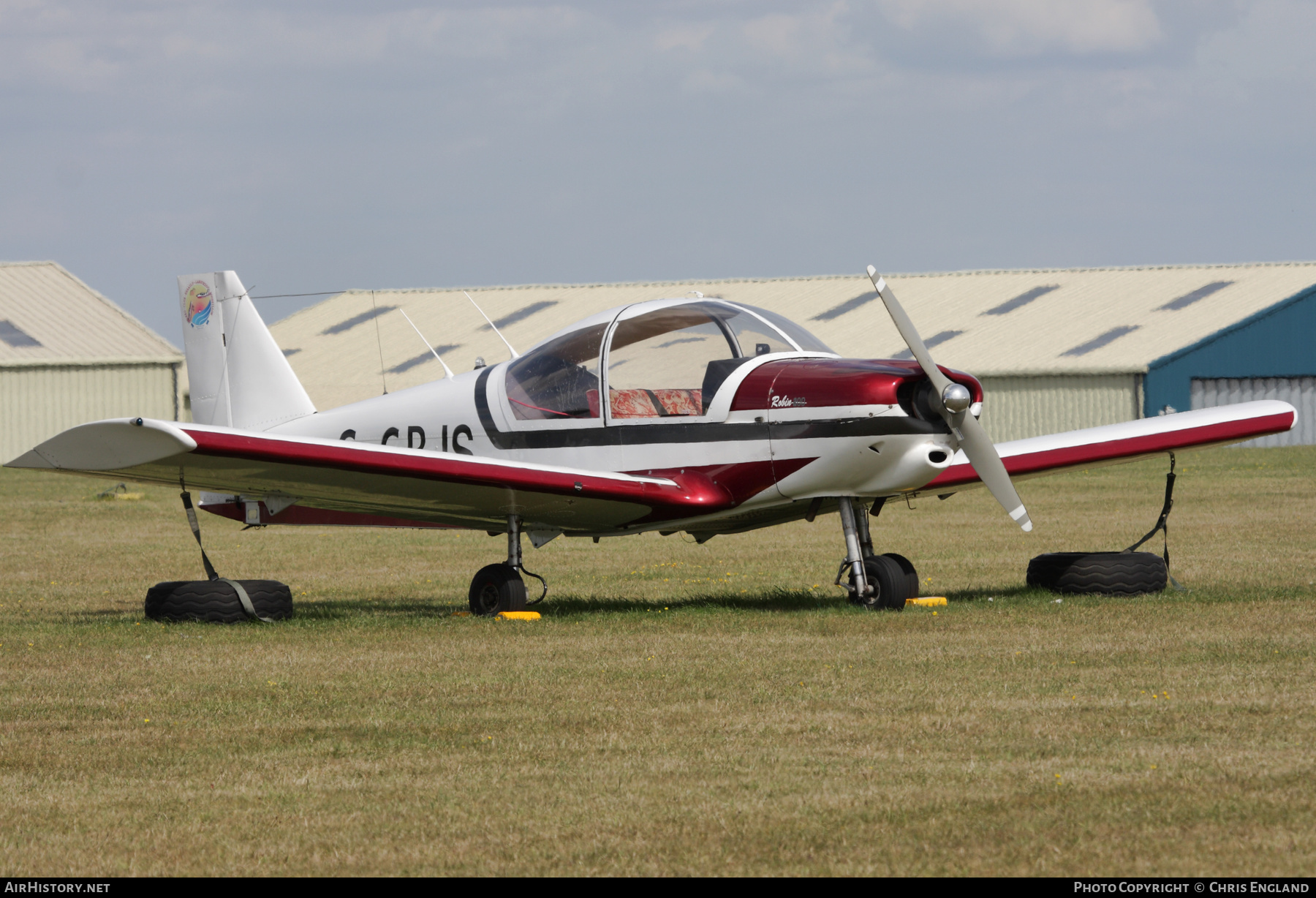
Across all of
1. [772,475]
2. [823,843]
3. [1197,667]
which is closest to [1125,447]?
[772,475]

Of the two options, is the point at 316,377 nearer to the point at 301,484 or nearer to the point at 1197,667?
the point at 301,484

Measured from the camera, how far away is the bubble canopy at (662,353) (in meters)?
12.4

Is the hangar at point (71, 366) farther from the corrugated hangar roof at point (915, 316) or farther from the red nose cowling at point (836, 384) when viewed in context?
the red nose cowling at point (836, 384)

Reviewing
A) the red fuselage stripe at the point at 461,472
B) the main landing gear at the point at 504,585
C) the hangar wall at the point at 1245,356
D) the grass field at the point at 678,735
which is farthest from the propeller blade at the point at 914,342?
the hangar wall at the point at 1245,356

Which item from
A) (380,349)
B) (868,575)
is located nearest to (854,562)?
(868,575)

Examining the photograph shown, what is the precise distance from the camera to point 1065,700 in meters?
7.88

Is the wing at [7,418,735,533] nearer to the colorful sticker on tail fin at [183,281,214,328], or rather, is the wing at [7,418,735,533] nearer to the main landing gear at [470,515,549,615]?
the main landing gear at [470,515,549,615]

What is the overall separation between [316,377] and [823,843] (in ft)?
163

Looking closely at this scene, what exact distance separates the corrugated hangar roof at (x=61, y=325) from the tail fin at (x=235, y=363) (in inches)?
1435

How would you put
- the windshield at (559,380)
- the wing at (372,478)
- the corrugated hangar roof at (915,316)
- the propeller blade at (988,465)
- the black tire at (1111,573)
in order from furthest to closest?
1. the corrugated hangar roof at (915,316)
2. the windshield at (559,380)
3. the black tire at (1111,573)
4. the propeller blade at (988,465)
5. the wing at (372,478)

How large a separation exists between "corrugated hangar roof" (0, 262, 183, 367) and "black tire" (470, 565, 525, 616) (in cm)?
4024

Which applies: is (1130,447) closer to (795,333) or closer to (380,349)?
(795,333)

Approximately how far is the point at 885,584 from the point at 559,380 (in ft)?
9.72

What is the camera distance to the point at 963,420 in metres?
11.5
